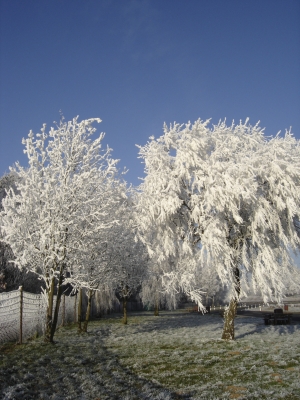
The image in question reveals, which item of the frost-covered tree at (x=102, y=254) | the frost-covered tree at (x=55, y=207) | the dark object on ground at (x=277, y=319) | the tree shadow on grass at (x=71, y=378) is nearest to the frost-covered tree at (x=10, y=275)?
the frost-covered tree at (x=102, y=254)

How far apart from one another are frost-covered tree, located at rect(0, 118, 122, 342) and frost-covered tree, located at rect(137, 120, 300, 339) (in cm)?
229

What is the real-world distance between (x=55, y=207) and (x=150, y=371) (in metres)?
6.39

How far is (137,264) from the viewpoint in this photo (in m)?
20.5

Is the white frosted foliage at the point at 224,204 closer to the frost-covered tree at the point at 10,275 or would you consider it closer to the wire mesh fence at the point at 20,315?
the wire mesh fence at the point at 20,315

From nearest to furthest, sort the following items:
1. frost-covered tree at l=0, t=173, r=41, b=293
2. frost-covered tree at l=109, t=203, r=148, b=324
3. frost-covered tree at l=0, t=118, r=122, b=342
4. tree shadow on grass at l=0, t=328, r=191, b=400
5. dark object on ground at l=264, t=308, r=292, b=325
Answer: tree shadow on grass at l=0, t=328, r=191, b=400, frost-covered tree at l=0, t=118, r=122, b=342, frost-covered tree at l=109, t=203, r=148, b=324, dark object on ground at l=264, t=308, r=292, b=325, frost-covered tree at l=0, t=173, r=41, b=293

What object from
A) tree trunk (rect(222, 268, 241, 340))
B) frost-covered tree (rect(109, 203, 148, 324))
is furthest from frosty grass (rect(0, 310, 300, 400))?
frost-covered tree (rect(109, 203, 148, 324))

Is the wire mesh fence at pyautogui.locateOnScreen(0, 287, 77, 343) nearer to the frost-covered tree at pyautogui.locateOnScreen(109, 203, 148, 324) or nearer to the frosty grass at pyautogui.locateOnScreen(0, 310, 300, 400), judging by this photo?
the frosty grass at pyautogui.locateOnScreen(0, 310, 300, 400)

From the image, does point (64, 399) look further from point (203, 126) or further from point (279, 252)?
point (203, 126)

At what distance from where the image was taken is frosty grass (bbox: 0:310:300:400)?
5.93 m

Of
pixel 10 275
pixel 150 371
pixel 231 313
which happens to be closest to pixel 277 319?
pixel 231 313

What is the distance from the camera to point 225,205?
12352 mm

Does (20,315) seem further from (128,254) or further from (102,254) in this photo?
(128,254)

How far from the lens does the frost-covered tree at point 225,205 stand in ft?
39.8

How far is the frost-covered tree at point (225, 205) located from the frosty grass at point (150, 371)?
2659 millimetres
